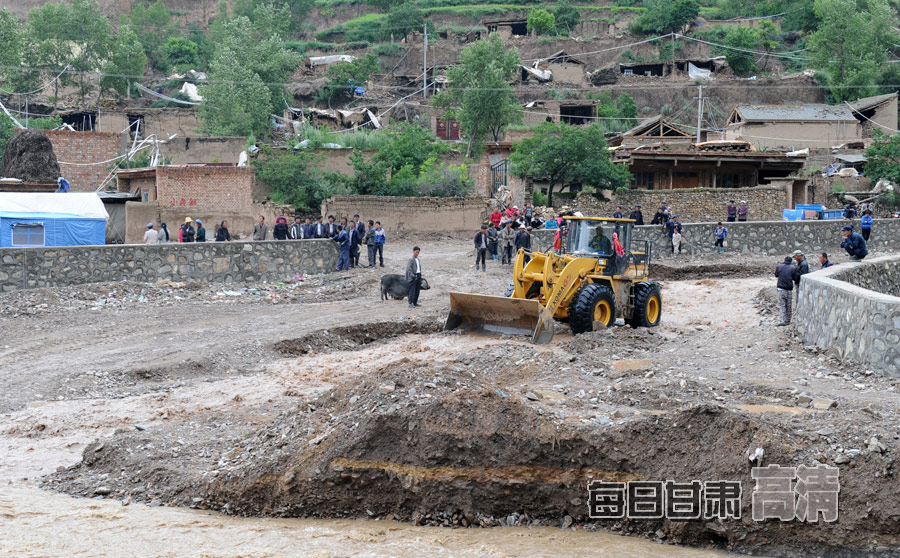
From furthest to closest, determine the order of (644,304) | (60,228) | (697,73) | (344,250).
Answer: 1. (697,73)
2. (344,250)
3. (60,228)
4. (644,304)

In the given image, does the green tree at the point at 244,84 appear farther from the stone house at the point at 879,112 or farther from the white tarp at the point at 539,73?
the stone house at the point at 879,112

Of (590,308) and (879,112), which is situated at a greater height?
(879,112)

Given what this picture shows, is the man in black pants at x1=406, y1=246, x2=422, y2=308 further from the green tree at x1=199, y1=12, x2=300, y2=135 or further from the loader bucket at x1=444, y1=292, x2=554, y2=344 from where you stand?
the green tree at x1=199, y1=12, x2=300, y2=135

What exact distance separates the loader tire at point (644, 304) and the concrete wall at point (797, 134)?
33.4 meters

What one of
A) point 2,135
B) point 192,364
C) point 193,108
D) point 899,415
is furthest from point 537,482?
point 193,108

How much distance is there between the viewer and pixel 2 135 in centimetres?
4012

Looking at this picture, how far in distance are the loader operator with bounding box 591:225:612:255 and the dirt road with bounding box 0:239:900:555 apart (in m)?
1.65

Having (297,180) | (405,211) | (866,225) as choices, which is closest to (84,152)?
(297,180)

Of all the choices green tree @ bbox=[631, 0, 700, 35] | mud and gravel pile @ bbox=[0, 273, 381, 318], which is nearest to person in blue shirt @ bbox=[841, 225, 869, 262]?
mud and gravel pile @ bbox=[0, 273, 381, 318]

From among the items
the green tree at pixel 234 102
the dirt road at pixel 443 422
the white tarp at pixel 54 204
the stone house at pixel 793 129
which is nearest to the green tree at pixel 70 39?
the green tree at pixel 234 102

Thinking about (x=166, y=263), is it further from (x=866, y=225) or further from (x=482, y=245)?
(x=866, y=225)

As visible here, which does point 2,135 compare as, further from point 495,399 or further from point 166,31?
point 166,31

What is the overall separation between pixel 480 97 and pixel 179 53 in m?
40.9

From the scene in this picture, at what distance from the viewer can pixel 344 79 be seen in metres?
63.2
